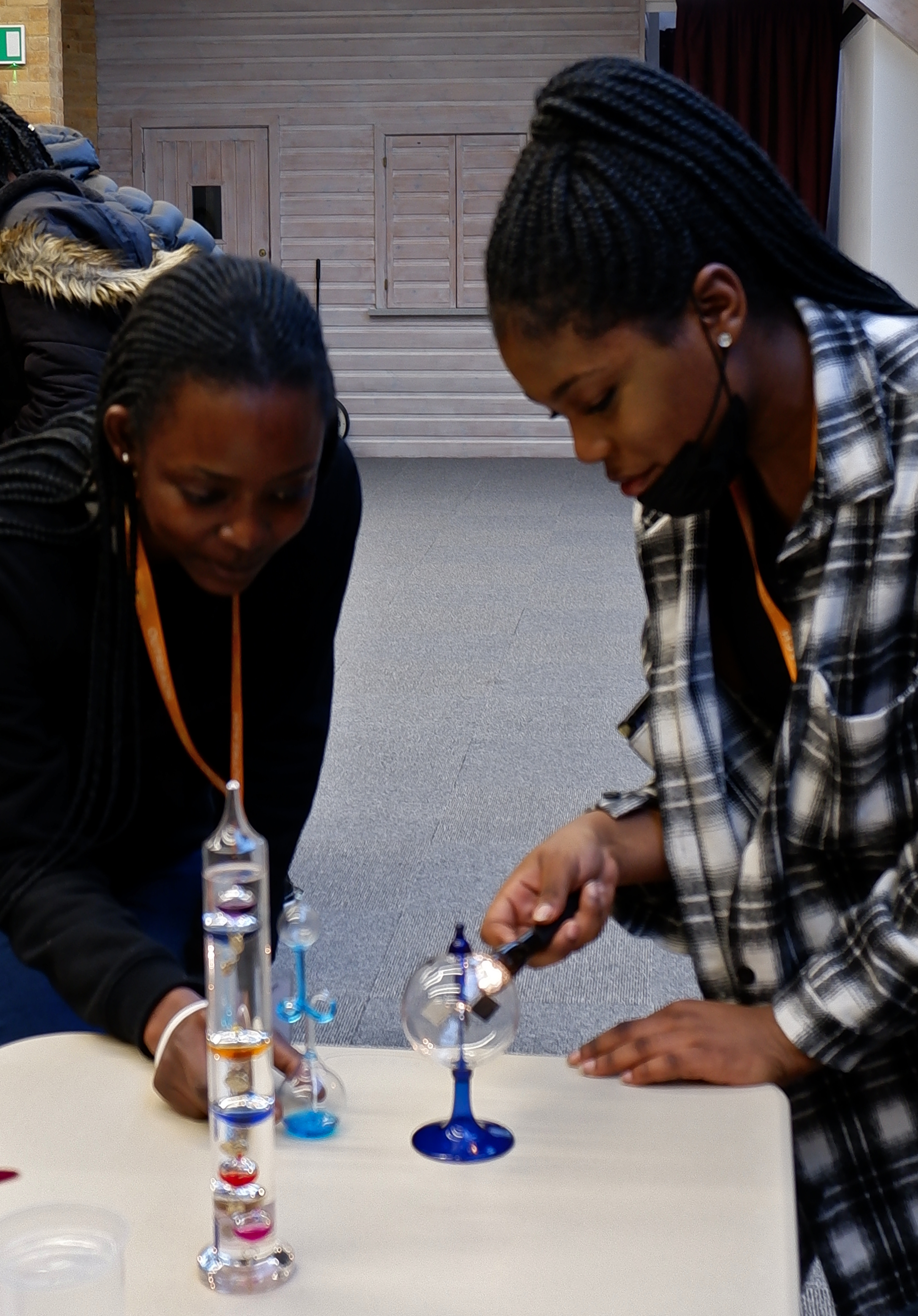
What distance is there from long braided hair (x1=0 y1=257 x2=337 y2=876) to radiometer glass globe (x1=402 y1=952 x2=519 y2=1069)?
0.50m

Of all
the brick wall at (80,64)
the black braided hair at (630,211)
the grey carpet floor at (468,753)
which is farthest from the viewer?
the brick wall at (80,64)

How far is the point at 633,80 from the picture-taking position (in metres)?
1.22

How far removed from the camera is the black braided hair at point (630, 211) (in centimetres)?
118

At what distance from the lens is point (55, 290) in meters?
2.49

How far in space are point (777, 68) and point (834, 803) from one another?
1064cm

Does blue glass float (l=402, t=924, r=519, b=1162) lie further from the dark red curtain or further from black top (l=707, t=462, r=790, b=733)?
the dark red curtain

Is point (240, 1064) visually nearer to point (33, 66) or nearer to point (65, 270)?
point (65, 270)

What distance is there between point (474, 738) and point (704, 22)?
27.1 ft

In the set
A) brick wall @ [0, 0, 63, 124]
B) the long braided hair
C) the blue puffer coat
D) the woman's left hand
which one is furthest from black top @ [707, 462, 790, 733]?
brick wall @ [0, 0, 63, 124]

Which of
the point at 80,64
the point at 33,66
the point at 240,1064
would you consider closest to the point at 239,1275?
Answer: the point at 240,1064

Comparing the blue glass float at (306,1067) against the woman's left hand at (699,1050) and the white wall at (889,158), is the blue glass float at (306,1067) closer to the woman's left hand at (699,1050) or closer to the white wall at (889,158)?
the woman's left hand at (699,1050)

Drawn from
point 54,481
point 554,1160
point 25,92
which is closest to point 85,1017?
point 554,1160

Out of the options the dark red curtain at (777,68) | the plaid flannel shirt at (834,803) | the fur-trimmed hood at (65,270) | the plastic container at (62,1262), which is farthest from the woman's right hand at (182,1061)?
the dark red curtain at (777,68)

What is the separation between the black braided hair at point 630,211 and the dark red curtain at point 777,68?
10.1 metres
